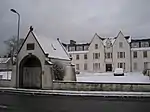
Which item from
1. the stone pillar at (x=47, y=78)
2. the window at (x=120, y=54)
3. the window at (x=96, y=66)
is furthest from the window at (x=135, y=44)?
the stone pillar at (x=47, y=78)

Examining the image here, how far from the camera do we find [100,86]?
52.3ft

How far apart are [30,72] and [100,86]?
6881 mm

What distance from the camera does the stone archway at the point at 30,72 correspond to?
1959cm

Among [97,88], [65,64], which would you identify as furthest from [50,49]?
[97,88]

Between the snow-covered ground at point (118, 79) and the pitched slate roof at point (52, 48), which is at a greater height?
the pitched slate roof at point (52, 48)

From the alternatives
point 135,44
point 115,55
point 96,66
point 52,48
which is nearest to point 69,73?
point 52,48

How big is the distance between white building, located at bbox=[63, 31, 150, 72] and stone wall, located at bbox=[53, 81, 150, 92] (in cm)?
2134

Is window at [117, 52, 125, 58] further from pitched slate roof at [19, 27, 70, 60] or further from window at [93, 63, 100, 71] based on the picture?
pitched slate roof at [19, 27, 70, 60]

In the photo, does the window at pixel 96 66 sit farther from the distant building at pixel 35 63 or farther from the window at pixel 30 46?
the window at pixel 30 46

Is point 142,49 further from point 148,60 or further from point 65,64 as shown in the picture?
point 65,64

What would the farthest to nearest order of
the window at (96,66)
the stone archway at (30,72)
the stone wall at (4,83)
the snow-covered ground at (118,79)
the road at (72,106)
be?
the window at (96,66), the snow-covered ground at (118,79), the stone wall at (4,83), the stone archway at (30,72), the road at (72,106)

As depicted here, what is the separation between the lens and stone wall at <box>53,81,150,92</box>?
14.9 metres

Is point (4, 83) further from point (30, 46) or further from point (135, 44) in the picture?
point (135, 44)

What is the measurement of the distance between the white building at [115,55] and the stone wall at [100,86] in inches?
840
